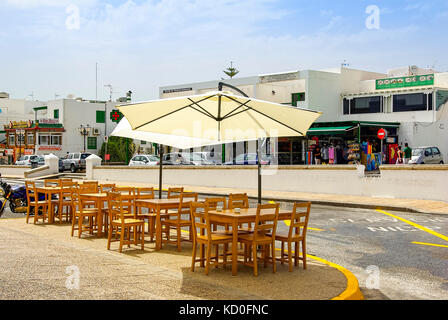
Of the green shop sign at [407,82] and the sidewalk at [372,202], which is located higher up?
the green shop sign at [407,82]

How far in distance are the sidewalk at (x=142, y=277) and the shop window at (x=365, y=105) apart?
34739 millimetres

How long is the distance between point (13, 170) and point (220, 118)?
1515 inches

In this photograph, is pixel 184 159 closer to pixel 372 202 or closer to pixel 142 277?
pixel 372 202

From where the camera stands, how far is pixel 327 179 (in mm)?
22203

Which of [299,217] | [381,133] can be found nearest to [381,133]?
[381,133]

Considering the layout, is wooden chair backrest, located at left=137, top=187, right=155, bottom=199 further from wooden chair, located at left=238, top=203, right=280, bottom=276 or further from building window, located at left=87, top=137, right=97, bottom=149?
building window, located at left=87, top=137, right=97, bottom=149

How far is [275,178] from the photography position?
2456 centimetres

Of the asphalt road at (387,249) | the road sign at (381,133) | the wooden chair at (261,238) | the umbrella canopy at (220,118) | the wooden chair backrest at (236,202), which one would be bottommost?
the asphalt road at (387,249)

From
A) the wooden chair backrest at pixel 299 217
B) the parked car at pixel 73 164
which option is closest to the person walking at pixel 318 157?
the parked car at pixel 73 164

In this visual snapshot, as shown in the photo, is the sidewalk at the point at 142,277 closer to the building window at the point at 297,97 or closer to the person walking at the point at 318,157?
the person walking at the point at 318,157

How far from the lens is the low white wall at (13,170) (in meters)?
42.2

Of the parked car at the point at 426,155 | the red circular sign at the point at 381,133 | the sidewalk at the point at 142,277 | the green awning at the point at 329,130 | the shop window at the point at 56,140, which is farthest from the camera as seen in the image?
the shop window at the point at 56,140

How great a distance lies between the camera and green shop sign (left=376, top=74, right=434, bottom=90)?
38.5 metres

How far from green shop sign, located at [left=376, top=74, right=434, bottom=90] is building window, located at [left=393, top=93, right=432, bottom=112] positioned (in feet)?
2.71
